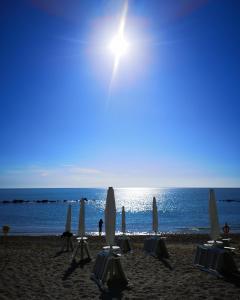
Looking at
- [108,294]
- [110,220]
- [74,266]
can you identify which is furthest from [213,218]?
[74,266]

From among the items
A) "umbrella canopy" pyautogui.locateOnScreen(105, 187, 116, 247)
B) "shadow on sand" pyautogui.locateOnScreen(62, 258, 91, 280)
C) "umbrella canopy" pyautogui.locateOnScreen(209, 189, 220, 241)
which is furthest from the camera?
"umbrella canopy" pyautogui.locateOnScreen(209, 189, 220, 241)

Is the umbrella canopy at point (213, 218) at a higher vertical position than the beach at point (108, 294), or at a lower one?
higher

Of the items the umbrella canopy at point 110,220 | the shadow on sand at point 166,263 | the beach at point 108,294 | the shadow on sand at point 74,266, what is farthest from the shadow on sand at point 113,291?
the shadow on sand at point 166,263

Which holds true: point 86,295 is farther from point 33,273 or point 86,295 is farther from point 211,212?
point 211,212

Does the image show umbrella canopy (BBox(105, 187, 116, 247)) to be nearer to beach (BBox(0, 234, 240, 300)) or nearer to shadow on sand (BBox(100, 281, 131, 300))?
shadow on sand (BBox(100, 281, 131, 300))

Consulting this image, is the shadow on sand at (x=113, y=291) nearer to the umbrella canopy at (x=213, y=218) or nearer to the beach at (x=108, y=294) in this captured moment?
the beach at (x=108, y=294)

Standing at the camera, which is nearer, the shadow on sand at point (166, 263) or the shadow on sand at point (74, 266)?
the shadow on sand at point (74, 266)

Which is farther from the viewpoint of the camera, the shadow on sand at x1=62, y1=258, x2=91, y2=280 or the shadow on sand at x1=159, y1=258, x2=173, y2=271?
the shadow on sand at x1=159, y1=258, x2=173, y2=271

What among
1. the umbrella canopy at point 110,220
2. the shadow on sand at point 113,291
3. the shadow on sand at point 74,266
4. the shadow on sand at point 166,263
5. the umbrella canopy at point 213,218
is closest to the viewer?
the shadow on sand at point 113,291

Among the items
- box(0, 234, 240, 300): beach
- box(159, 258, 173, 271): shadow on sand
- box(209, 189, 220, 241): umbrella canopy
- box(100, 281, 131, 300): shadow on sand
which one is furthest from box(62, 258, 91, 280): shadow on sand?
box(209, 189, 220, 241): umbrella canopy

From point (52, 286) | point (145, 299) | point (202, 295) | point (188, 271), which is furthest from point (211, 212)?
point (52, 286)

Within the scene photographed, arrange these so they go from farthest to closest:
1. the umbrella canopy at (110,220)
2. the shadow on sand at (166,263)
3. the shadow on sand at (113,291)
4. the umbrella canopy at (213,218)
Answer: the shadow on sand at (166,263), the umbrella canopy at (213,218), the umbrella canopy at (110,220), the shadow on sand at (113,291)

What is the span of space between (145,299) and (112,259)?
6.36 feet

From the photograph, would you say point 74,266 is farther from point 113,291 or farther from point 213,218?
point 213,218
